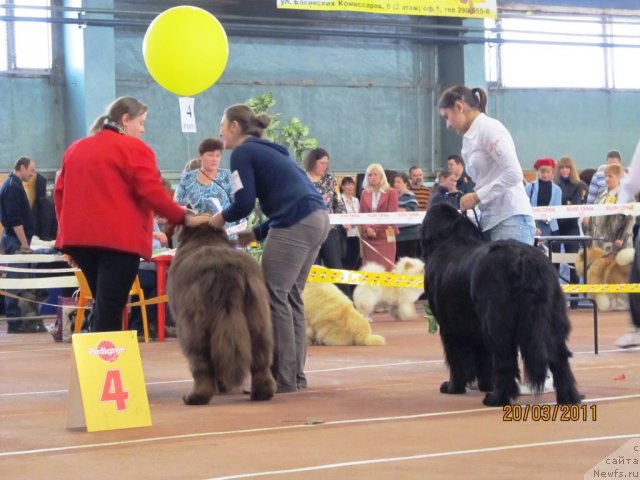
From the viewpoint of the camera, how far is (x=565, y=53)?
19.4 metres

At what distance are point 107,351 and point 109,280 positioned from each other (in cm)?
→ 51

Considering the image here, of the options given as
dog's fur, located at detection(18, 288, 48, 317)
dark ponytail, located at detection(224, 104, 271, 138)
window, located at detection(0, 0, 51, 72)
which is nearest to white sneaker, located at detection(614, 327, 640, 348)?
dark ponytail, located at detection(224, 104, 271, 138)

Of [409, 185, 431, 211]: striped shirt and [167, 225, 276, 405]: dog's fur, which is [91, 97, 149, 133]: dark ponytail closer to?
[167, 225, 276, 405]: dog's fur

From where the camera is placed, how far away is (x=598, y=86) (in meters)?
19.6

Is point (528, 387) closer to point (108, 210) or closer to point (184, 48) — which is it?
point (108, 210)

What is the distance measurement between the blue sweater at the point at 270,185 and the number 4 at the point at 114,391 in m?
1.20

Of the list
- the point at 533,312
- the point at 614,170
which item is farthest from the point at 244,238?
the point at 614,170

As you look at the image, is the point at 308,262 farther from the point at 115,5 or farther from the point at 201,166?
the point at 115,5

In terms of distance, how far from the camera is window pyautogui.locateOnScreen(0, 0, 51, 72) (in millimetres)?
15445

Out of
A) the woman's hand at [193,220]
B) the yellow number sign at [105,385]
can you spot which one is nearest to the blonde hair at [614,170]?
the woman's hand at [193,220]

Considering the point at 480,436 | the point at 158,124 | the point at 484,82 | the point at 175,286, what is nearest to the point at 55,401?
the point at 175,286

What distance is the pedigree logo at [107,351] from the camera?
483cm

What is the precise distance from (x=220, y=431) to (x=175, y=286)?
115 cm

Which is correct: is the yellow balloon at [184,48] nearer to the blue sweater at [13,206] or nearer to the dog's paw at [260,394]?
the blue sweater at [13,206]
